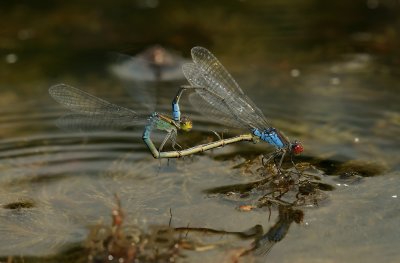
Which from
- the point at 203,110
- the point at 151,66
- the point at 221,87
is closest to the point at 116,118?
the point at 203,110

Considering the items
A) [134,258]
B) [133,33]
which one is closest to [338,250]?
[134,258]

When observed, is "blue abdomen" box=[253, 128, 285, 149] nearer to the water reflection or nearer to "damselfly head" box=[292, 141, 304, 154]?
"damselfly head" box=[292, 141, 304, 154]

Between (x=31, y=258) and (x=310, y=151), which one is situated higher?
(x=310, y=151)

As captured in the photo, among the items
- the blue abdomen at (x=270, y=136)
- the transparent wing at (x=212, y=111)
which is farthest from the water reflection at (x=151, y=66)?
the blue abdomen at (x=270, y=136)

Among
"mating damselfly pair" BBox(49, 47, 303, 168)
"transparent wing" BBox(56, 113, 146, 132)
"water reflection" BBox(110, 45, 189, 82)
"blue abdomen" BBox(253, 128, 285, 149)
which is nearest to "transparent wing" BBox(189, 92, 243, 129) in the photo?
"mating damselfly pair" BBox(49, 47, 303, 168)

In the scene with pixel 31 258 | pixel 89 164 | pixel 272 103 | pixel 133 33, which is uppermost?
pixel 133 33

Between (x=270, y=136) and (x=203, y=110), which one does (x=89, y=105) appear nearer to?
(x=203, y=110)

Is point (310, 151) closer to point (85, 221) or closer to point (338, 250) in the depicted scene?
point (338, 250)

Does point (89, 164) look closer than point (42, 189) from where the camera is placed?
No
